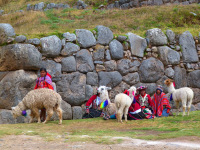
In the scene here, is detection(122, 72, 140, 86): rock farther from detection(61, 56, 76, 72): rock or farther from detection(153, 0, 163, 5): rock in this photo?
detection(153, 0, 163, 5): rock

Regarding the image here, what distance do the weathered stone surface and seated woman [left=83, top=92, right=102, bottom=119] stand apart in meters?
1.68

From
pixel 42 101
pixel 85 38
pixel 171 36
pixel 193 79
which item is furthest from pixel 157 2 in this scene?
pixel 42 101

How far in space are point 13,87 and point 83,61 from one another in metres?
2.20

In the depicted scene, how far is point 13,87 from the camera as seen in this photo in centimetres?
775

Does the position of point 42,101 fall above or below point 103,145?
above

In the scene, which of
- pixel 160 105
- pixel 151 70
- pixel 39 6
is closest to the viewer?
pixel 160 105

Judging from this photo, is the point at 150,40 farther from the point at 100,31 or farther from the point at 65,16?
the point at 65,16

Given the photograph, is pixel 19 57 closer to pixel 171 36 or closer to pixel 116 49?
pixel 116 49

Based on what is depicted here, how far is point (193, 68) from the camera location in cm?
1019

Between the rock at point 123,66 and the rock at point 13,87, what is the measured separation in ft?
9.41

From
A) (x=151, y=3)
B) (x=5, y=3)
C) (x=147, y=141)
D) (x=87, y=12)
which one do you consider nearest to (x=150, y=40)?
(x=147, y=141)

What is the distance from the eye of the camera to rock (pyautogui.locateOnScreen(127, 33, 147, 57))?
9484 millimetres

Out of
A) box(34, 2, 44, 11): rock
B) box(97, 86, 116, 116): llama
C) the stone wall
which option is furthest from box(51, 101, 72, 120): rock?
box(34, 2, 44, 11): rock

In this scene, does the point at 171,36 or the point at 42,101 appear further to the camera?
the point at 171,36
